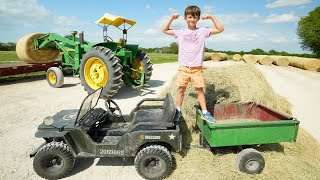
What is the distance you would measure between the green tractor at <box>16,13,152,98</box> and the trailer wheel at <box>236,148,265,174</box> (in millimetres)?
4705

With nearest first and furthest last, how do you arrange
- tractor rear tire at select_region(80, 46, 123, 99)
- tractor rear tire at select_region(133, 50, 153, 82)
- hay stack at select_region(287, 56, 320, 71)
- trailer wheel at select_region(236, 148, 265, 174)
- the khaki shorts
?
trailer wheel at select_region(236, 148, 265, 174) < the khaki shorts < tractor rear tire at select_region(80, 46, 123, 99) < tractor rear tire at select_region(133, 50, 153, 82) < hay stack at select_region(287, 56, 320, 71)

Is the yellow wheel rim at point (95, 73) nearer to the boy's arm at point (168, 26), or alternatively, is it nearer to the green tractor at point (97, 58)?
the green tractor at point (97, 58)

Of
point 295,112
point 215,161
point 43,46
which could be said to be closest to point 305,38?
point 295,112

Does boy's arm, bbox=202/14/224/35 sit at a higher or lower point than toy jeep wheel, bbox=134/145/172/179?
higher

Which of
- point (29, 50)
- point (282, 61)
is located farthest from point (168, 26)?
point (282, 61)

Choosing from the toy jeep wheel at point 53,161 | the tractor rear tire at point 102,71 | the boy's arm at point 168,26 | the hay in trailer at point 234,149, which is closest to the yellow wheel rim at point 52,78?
the tractor rear tire at point 102,71

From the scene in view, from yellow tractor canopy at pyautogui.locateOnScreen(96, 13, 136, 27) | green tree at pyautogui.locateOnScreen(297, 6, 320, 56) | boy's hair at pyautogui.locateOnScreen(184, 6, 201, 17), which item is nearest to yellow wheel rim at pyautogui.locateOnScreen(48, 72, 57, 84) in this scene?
yellow tractor canopy at pyautogui.locateOnScreen(96, 13, 136, 27)

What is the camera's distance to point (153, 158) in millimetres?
3580

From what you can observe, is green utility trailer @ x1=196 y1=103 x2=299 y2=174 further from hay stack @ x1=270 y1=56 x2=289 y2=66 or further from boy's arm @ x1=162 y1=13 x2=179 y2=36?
hay stack @ x1=270 y1=56 x2=289 y2=66

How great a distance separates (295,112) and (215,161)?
4.13m

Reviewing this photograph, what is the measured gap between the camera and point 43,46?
10828 millimetres

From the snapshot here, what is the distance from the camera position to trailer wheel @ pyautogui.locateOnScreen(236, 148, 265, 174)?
360 cm

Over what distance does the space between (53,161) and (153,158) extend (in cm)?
146

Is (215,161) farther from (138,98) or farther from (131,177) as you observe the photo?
(138,98)
